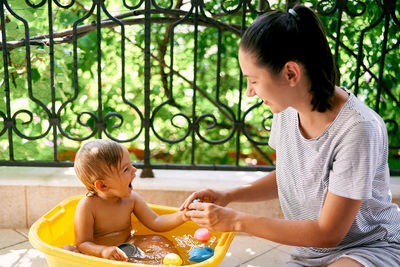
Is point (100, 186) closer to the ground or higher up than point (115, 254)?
higher up

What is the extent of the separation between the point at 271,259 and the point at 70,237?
915 mm

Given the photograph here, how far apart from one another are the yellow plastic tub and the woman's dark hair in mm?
664

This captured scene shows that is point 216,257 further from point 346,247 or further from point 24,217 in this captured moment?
point 24,217

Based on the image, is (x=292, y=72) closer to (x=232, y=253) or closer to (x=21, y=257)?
(x=232, y=253)

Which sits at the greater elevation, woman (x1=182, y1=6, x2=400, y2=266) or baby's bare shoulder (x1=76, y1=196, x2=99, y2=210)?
woman (x1=182, y1=6, x2=400, y2=266)

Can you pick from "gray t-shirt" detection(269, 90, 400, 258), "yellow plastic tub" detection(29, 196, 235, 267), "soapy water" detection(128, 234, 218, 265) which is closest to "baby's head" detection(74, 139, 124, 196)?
"yellow plastic tub" detection(29, 196, 235, 267)

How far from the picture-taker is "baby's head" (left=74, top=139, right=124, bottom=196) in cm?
167

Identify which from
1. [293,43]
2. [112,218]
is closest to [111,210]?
A: [112,218]

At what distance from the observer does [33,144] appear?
2432mm

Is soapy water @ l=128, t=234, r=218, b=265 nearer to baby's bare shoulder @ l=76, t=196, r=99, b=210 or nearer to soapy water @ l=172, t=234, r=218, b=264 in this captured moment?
soapy water @ l=172, t=234, r=218, b=264

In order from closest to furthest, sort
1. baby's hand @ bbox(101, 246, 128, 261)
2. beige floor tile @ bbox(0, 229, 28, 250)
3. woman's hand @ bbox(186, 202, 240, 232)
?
woman's hand @ bbox(186, 202, 240, 232) < baby's hand @ bbox(101, 246, 128, 261) < beige floor tile @ bbox(0, 229, 28, 250)

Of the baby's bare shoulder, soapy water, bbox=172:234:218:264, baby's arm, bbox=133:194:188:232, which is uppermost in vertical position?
the baby's bare shoulder

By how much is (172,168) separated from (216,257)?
96cm

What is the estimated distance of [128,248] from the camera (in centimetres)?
173
